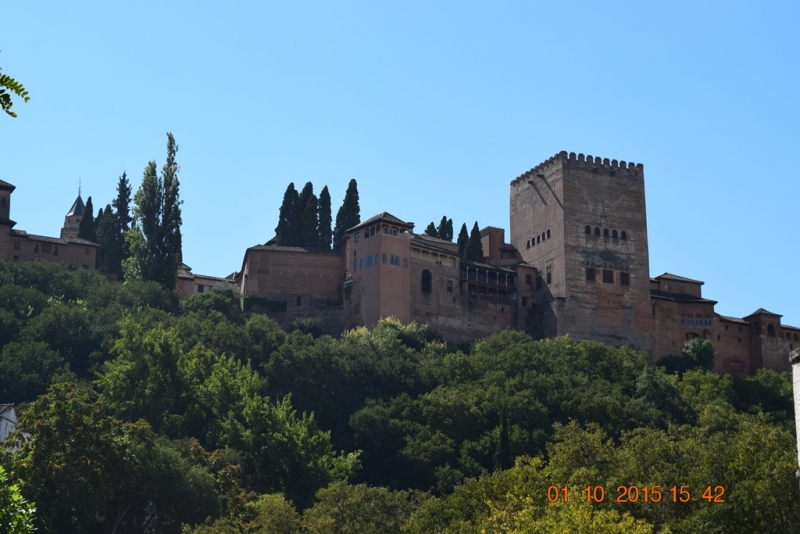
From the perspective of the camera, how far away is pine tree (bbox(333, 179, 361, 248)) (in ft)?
266

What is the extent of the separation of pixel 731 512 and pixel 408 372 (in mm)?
37441

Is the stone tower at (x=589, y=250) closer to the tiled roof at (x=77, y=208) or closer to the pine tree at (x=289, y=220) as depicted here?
the pine tree at (x=289, y=220)

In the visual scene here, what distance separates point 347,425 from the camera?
200ft

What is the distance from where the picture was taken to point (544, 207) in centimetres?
8244

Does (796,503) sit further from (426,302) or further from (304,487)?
(426,302)

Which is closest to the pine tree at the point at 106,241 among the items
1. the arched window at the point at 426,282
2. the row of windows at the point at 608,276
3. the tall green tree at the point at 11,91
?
the arched window at the point at 426,282

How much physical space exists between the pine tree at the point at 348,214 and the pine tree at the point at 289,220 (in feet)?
7.89

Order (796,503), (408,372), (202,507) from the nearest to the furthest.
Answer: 1. (796,503)
2. (202,507)
3. (408,372)

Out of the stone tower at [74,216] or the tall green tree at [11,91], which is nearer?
the tall green tree at [11,91]

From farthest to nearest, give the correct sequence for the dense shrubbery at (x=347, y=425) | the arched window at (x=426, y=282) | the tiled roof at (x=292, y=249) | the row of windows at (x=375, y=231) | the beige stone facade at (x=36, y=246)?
the beige stone facade at (x=36, y=246)
the tiled roof at (x=292, y=249)
the arched window at (x=426, y=282)
the row of windows at (x=375, y=231)
the dense shrubbery at (x=347, y=425)

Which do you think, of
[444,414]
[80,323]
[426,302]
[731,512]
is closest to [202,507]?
[444,414]

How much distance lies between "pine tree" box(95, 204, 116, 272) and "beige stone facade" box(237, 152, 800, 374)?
9.38 m

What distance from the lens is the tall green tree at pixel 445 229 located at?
85.1 metres

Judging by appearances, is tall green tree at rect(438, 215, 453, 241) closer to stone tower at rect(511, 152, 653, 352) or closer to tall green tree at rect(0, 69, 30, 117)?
stone tower at rect(511, 152, 653, 352)
